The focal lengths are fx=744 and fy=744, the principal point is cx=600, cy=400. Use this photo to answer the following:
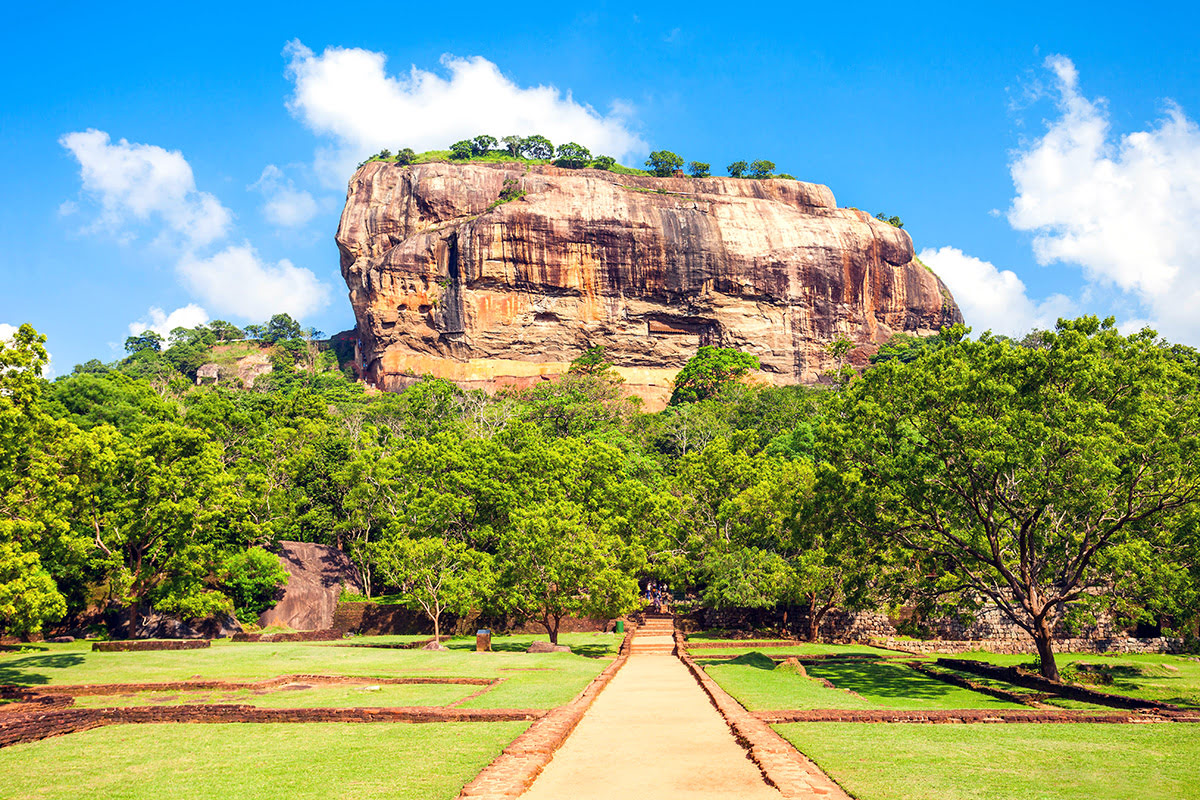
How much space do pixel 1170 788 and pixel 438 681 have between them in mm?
14561

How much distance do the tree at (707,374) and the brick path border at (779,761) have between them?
6746 centimetres

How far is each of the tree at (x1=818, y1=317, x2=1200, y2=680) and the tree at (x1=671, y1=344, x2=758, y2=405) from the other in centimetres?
5769

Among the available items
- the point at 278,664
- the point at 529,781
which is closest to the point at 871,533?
the point at 529,781

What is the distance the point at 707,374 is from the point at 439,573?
2096 inches

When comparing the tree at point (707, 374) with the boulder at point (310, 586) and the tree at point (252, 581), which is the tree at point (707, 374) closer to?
the boulder at point (310, 586)

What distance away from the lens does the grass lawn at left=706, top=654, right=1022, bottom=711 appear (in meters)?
15.4

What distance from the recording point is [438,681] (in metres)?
A: 18.3

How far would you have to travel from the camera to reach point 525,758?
9.47m

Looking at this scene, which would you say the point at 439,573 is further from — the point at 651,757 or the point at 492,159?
the point at 492,159

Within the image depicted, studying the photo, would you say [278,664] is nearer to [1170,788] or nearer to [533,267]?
[1170,788]

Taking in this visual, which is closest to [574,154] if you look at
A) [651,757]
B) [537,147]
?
[537,147]

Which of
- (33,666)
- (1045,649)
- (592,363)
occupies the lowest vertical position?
(33,666)

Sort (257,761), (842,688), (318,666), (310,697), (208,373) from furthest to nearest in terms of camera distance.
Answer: (208,373) → (318,666) → (842,688) → (310,697) → (257,761)

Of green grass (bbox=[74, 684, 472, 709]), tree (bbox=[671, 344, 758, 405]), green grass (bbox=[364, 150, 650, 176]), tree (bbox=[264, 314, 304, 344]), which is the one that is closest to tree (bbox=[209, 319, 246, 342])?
tree (bbox=[264, 314, 304, 344])
